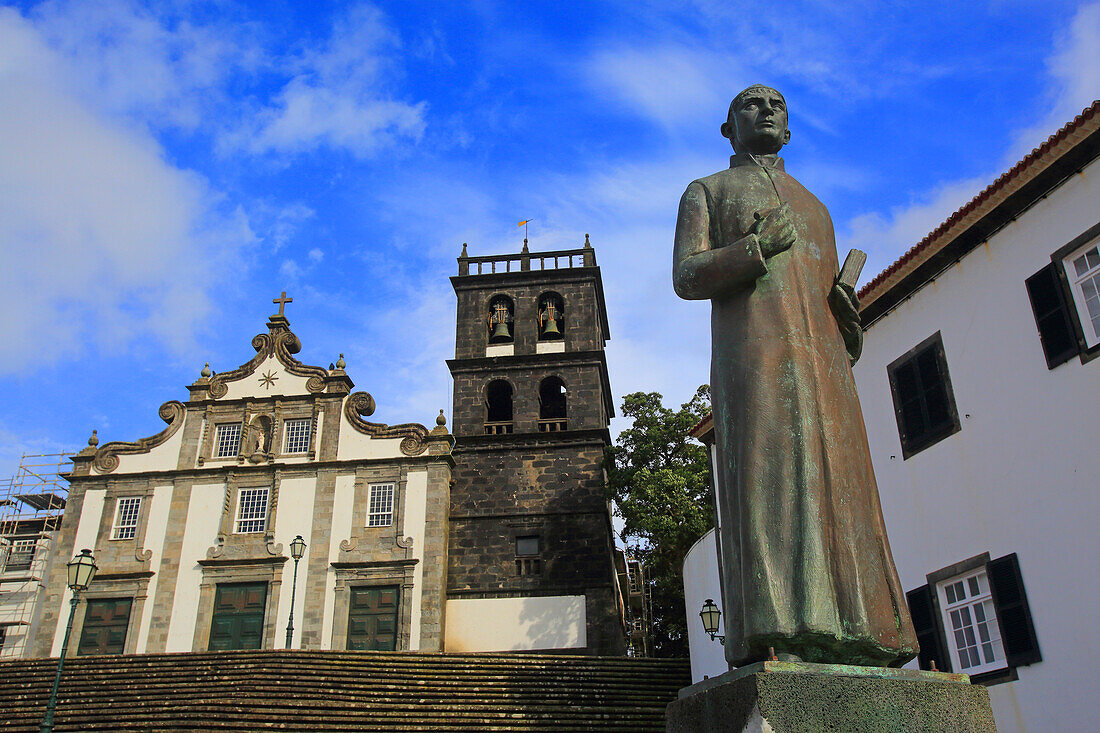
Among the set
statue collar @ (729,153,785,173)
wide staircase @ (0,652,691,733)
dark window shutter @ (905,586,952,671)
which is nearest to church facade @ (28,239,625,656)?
wide staircase @ (0,652,691,733)

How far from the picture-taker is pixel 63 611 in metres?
26.2

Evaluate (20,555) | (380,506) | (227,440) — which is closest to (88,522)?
(20,555)

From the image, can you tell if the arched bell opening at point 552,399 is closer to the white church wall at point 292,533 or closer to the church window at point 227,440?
the white church wall at point 292,533

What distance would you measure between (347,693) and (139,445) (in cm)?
1645

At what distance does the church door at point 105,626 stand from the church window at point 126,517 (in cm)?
205

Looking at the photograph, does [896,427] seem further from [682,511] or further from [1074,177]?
[682,511]

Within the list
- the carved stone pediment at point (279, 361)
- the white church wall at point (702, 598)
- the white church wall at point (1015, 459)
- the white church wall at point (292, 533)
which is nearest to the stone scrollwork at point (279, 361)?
the carved stone pediment at point (279, 361)

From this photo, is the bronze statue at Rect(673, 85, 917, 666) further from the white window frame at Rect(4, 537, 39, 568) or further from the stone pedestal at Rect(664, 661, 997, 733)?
the white window frame at Rect(4, 537, 39, 568)

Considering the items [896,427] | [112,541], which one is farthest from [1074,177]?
[112,541]

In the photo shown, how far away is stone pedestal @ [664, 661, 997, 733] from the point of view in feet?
8.38

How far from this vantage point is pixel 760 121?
393 cm

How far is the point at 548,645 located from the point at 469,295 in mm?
12316

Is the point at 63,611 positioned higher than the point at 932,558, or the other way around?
the point at 63,611

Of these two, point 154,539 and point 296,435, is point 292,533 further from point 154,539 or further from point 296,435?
point 154,539
